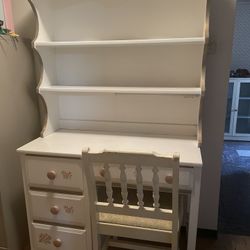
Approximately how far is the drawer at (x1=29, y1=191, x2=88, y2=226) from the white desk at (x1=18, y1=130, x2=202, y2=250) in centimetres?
28

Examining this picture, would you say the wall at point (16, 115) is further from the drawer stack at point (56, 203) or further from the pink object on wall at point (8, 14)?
the drawer stack at point (56, 203)

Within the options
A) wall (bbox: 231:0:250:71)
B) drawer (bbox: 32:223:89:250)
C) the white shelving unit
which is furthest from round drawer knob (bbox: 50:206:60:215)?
wall (bbox: 231:0:250:71)

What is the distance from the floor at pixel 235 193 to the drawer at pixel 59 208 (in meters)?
1.23

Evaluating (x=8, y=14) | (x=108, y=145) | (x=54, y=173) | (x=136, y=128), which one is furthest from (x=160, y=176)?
(x=8, y=14)

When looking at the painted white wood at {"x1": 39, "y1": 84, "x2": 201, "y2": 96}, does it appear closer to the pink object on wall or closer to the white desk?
the white desk

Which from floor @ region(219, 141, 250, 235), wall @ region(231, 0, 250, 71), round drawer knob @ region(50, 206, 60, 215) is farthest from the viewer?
wall @ region(231, 0, 250, 71)

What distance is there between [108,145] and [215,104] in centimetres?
79

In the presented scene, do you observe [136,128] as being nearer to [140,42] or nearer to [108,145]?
[108,145]

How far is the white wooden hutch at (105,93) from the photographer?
1.56 meters

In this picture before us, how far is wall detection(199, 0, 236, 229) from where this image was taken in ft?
5.34

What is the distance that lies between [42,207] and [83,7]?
1364 millimetres

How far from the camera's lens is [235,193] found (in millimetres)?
2658

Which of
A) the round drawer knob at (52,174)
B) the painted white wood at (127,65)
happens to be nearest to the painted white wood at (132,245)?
the round drawer knob at (52,174)

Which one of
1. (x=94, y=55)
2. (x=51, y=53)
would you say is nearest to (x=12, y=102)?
(x=51, y=53)
